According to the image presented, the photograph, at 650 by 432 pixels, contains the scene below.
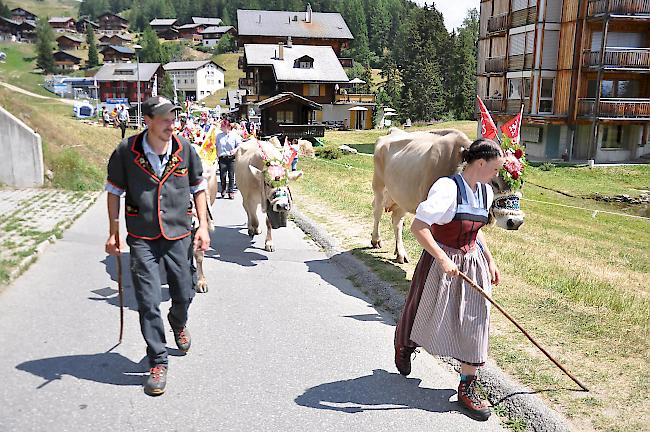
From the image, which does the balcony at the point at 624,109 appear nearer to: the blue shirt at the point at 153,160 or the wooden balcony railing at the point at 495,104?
the wooden balcony railing at the point at 495,104

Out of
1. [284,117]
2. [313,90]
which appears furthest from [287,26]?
[284,117]

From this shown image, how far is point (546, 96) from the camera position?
118ft

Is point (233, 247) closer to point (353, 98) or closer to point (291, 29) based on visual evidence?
point (353, 98)

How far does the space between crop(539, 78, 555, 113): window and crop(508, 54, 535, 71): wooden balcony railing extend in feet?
4.53

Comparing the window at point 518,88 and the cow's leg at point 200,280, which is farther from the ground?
the window at point 518,88

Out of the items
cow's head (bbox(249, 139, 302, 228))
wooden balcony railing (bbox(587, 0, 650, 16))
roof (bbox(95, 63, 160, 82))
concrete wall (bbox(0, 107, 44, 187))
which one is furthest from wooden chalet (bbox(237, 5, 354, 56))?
cow's head (bbox(249, 139, 302, 228))

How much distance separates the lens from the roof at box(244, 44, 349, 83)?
181 feet

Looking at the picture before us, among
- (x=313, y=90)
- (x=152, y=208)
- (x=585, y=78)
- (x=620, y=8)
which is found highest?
(x=620, y=8)

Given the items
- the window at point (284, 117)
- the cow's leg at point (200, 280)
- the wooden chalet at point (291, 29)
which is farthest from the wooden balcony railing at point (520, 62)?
the wooden chalet at point (291, 29)

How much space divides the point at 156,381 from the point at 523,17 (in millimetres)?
37403

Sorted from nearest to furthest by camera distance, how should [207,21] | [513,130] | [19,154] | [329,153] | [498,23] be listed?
[513,130] < [19,154] < [329,153] < [498,23] < [207,21]

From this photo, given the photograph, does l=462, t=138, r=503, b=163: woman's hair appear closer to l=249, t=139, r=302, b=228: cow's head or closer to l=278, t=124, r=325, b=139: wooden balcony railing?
l=249, t=139, r=302, b=228: cow's head

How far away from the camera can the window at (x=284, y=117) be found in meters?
47.0

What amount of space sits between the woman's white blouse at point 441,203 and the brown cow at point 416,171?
68.4 inches
